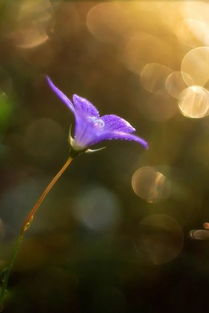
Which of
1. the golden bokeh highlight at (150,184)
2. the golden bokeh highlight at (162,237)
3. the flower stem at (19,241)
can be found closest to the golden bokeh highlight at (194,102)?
the golden bokeh highlight at (150,184)

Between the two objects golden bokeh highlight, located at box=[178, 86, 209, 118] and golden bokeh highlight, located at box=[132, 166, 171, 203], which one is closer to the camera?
golden bokeh highlight, located at box=[132, 166, 171, 203]

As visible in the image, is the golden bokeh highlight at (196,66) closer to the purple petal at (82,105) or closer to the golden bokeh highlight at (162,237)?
the golden bokeh highlight at (162,237)

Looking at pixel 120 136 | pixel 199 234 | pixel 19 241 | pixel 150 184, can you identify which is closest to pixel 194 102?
pixel 150 184

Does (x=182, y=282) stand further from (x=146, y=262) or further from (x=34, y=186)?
(x=34, y=186)

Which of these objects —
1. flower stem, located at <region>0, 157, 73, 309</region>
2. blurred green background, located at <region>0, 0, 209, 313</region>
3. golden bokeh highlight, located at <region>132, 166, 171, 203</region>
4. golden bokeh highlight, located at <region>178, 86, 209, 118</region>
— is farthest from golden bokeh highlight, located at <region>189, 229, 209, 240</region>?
flower stem, located at <region>0, 157, 73, 309</region>

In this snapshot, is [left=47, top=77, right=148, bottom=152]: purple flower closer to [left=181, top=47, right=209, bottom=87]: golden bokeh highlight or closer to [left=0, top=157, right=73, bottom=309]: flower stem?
[left=0, top=157, right=73, bottom=309]: flower stem
